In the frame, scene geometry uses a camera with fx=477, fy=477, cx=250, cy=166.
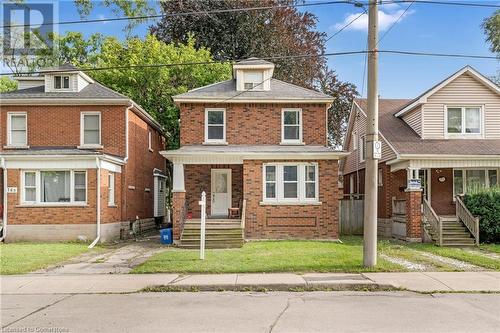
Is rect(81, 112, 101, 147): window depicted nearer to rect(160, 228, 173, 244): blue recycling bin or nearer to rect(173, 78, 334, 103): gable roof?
rect(173, 78, 334, 103): gable roof

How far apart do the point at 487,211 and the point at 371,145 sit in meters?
9.09

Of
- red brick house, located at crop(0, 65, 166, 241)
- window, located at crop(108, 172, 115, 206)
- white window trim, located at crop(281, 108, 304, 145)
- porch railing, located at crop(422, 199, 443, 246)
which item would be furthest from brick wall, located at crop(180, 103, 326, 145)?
porch railing, located at crop(422, 199, 443, 246)

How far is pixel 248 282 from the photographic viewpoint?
35.5 ft

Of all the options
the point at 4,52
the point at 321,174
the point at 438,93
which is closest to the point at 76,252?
the point at 321,174

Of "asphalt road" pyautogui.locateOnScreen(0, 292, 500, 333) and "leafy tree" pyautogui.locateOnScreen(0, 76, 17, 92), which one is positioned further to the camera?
"leafy tree" pyautogui.locateOnScreen(0, 76, 17, 92)

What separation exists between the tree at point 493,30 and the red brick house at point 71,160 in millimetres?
26680

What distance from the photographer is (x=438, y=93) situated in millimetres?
22156

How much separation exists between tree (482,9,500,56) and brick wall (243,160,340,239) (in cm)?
2456

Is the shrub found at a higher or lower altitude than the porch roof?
lower

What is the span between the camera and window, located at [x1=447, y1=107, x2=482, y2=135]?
22.2 metres

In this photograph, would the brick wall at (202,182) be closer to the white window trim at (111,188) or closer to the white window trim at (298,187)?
the white window trim at (298,187)

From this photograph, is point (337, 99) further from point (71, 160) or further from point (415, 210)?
point (71, 160)

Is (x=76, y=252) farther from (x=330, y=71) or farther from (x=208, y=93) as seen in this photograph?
(x=330, y=71)

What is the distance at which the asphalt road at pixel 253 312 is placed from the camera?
721 centimetres
